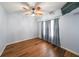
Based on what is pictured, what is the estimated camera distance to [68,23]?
1273mm

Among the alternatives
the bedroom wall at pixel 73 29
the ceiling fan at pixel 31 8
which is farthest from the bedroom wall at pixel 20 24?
the bedroom wall at pixel 73 29

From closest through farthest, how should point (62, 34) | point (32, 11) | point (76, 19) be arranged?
1. point (76, 19)
2. point (32, 11)
3. point (62, 34)

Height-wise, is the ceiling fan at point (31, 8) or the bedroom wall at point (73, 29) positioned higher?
the ceiling fan at point (31, 8)

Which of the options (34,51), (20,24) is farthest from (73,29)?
(20,24)

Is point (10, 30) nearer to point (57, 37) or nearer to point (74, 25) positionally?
point (57, 37)

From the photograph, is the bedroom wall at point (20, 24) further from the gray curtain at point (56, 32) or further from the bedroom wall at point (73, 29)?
the bedroom wall at point (73, 29)

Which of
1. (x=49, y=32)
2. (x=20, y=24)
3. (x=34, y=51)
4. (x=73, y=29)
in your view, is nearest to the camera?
(x=34, y=51)

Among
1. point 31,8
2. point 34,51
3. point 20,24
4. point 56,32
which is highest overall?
point 31,8

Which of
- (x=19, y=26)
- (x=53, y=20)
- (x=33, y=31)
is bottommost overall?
(x=33, y=31)

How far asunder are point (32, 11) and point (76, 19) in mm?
798

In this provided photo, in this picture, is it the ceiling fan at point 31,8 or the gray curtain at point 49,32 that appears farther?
the gray curtain at point 49,32

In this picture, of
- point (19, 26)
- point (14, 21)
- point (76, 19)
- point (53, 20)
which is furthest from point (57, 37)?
point (14, 21)

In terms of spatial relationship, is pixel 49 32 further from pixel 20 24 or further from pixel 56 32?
pixel 20 24

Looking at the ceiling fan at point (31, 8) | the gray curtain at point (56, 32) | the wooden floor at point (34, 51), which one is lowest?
the wooden floor at point (34, 51)
